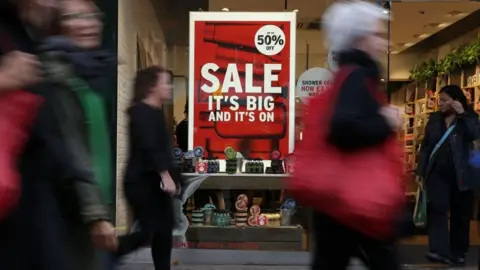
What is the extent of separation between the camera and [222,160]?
6.98 metres

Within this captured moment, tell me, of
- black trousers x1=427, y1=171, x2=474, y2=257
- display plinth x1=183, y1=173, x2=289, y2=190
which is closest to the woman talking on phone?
black trousers x1=427, y1=171, x2=474, y2=257

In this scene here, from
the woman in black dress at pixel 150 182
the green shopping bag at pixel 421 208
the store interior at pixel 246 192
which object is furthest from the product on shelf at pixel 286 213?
the woman in black dress at pixel 150 182

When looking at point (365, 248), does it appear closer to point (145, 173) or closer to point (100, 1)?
point (145, 173)

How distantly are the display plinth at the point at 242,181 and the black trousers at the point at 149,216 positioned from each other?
2.40 metres

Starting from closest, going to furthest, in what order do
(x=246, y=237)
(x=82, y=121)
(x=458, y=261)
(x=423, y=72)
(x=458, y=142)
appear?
1. (x=82, y=121)
2. (x=458, y=142)
3. (x=458, y=261)
4. (x=246, y=237)
5. (x=423, y=72)

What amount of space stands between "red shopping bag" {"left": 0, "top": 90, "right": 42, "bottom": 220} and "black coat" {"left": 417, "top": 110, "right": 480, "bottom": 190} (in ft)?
15.6

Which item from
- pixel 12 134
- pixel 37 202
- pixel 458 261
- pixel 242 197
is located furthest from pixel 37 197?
Result: pixel 458 261

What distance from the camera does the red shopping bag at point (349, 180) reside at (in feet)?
9.57

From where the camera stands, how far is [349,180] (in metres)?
2.94

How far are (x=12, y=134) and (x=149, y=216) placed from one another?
2.31 meters

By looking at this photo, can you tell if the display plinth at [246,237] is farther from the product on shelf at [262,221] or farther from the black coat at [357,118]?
the black coat at [357,118]

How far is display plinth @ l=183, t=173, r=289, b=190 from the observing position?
6.93 m

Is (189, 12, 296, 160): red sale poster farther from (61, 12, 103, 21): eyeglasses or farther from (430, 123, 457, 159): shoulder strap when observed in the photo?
(61, 12, 103, 21): eyeglasses

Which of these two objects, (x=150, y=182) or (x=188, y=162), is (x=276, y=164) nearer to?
(x=188, y=162)
